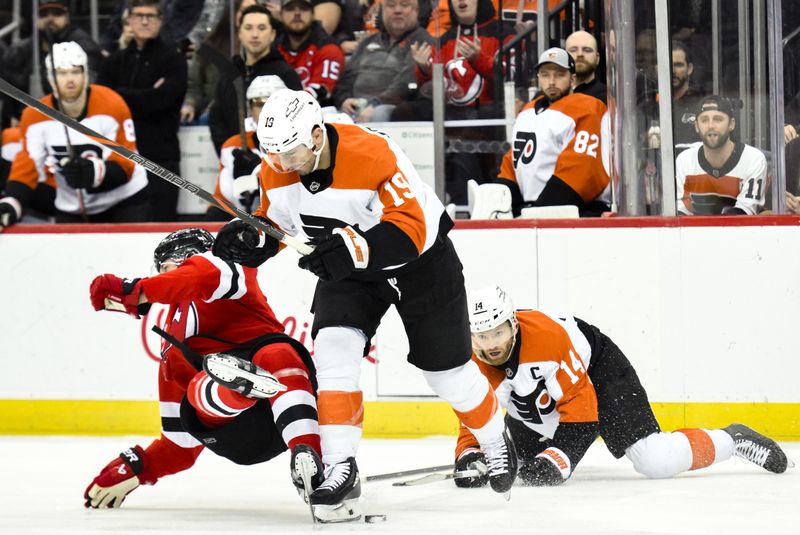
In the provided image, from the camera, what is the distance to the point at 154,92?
6328 mm

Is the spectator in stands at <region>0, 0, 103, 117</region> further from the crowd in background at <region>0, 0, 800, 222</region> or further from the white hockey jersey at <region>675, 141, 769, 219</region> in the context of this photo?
the white hockey jersey at <region>675, 141, 769, 219</region>

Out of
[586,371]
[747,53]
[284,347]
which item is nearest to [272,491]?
[284,347]

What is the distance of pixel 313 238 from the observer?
366 centimetres

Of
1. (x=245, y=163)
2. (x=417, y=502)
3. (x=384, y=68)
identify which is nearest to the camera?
(x=417, y=502)

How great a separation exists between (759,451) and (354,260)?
1.73 m

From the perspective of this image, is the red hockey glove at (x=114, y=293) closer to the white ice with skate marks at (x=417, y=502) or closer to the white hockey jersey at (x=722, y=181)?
the white ice with skate marks at (x=417, y=502)

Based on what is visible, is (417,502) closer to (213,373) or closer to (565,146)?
(213,373)

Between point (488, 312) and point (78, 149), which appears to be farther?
point (78, 149)

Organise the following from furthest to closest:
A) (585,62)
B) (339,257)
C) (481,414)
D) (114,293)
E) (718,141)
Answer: (585,62) < (718,141) < (481,414) < (114,293) < (339,257)

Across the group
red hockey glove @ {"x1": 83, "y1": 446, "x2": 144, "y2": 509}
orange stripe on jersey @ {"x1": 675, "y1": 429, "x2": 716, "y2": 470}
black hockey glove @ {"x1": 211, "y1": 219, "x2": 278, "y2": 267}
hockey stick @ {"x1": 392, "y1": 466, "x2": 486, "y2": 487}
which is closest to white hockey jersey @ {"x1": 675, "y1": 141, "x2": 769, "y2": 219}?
orange stripe on jersey @ {"x1": 675, "y1": 429, "x2": 716, "y2": 470}

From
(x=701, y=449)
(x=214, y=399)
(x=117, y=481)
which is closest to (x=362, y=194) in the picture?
(x=214, y=399)

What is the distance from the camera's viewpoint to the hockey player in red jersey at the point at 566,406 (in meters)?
4.21

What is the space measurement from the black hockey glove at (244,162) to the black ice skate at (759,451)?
8.47 feet

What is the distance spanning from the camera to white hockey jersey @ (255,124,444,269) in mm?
3486
